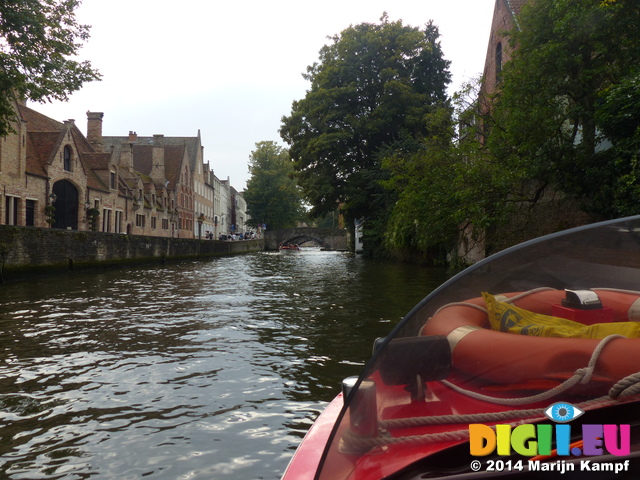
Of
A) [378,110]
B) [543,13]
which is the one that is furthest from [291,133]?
[543,13]

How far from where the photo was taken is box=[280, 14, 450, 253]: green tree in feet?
93.5

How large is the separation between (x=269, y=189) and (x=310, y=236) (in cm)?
887

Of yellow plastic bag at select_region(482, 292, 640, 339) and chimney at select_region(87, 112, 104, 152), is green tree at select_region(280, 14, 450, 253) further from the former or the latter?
yellow plastic bag at select_region(482, 292, 640, 339)

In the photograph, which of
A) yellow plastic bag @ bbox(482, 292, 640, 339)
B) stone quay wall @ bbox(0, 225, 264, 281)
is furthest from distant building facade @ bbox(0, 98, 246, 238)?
yellow plastic bag @ bbox(482, 292, 640, 339)

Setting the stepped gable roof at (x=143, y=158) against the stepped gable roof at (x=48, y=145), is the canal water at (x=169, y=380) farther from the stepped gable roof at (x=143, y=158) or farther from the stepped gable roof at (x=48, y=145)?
the stepped gable roof at (x=143, y=158)

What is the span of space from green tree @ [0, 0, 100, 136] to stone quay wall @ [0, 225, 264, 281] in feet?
11.0

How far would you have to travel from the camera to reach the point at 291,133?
3222cm

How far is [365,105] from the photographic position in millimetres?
30234

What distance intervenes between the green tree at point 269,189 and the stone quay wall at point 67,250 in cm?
3522

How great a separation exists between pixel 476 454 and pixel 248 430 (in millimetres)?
2770

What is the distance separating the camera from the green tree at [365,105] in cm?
2848

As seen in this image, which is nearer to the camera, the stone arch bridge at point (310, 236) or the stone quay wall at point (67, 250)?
the stone quay wall at point (67, 250)

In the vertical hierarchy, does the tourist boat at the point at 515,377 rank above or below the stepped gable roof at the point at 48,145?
below

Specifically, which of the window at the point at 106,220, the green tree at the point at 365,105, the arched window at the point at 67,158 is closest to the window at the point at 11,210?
the arched window at the point at 67,158
